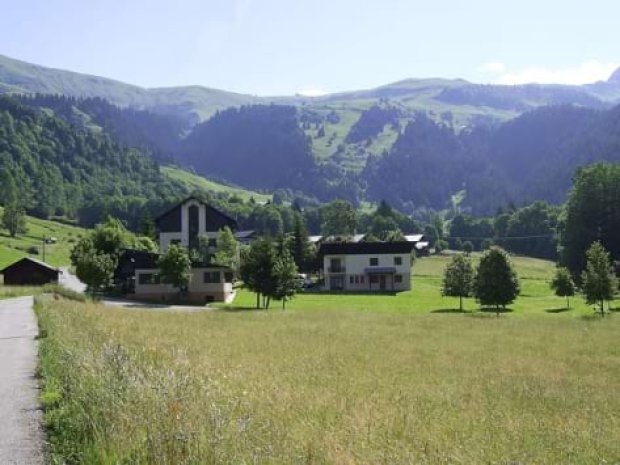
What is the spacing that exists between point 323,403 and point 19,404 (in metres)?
6.21

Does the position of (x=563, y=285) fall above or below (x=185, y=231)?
below

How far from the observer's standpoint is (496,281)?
6456 centimetres

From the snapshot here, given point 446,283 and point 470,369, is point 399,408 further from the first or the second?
point 446,283

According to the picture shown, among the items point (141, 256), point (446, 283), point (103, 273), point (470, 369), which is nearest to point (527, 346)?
point (470, 369)

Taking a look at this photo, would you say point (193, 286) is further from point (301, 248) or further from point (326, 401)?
point (326, 401)

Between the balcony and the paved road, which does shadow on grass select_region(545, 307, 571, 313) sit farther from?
the paved road

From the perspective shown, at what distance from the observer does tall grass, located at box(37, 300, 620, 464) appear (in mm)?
8656

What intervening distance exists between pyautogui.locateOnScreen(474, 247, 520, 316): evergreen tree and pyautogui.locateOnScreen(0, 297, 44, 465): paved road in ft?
146

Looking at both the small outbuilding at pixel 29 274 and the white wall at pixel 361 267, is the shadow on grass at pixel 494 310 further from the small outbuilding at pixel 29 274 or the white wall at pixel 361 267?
the small outbuilding at pixel 29 274

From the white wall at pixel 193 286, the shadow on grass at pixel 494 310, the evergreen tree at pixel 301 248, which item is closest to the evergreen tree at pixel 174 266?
the white wall at pixel 193 286

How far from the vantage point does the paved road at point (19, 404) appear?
10.6 metres

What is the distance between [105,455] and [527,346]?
2745cm

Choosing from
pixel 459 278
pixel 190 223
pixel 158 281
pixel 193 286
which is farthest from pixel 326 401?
pixel 190 223

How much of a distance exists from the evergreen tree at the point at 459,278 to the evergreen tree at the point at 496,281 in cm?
623
